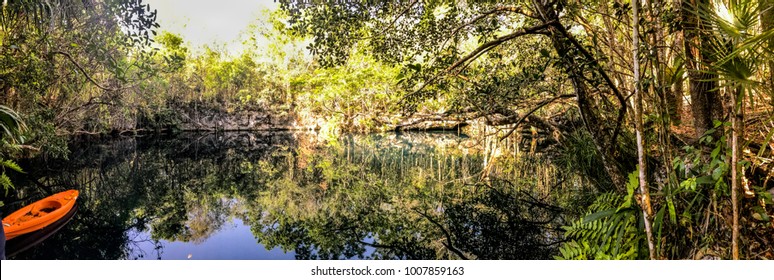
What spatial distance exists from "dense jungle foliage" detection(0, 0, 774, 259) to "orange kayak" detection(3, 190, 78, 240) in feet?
1.97

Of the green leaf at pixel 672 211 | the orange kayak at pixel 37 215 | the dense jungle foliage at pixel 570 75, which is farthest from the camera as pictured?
the orange kayak at pixel 37 215

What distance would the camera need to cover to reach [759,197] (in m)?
1.83

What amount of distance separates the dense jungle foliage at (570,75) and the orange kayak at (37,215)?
0.60 metres

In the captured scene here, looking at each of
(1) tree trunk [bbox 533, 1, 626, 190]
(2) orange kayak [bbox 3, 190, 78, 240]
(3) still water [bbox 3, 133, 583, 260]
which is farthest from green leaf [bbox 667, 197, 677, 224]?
(2) orange kayak [bbox 3, 190, 78, 240]

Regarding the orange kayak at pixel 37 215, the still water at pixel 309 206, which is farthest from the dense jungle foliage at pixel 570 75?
the orange kayak at pixel 37 215

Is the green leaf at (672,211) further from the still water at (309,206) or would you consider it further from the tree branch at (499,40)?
the still water at (309,206)

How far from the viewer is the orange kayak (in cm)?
315

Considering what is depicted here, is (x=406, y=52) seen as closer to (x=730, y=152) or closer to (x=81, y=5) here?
(x=730, y=152)

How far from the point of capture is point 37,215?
359 centimetres

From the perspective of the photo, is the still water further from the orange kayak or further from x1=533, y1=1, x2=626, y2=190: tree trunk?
x1=533, y1=1, x2=626, y2=190: tree trunk

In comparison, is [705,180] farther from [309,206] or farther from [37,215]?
[37,215]

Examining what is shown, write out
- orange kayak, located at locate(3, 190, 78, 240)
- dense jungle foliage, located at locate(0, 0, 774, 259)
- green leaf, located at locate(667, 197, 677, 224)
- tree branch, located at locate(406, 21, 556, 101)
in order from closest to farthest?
dense jungle foliage, located at locate(0, 0, 774, 259), green leaf, located at locate(667, 197, 677, 224), tree branch, located at locate(406, 21, 556, 101), orange kayak, located at locate(3, 190, 78, 240)

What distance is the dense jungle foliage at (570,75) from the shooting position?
5.28 ft
